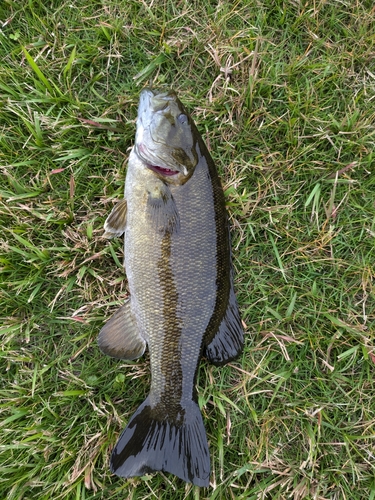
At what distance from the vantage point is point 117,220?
2434mm

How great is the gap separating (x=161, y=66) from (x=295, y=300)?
6.62ft

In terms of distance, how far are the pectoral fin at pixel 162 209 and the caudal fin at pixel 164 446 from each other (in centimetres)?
115

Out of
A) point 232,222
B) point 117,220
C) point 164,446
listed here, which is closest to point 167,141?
point 117,220

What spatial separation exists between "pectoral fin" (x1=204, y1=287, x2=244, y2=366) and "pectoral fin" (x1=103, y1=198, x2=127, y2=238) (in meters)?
0.86

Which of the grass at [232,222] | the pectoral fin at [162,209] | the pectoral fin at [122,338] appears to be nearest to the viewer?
the pectoral fin at [162,209]

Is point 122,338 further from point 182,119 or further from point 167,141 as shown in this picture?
point 182,119

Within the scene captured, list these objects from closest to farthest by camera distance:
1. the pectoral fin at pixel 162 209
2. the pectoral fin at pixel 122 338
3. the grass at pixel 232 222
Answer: the pectoral fin at pixel 162 209 → the pectoral fin at pixel 122 338 → the grass at pixel 232 222

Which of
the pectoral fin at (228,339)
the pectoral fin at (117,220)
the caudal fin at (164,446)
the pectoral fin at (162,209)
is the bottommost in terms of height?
the caudal fin at (164,446)

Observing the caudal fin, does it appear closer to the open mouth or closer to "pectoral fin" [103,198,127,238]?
"pectoral fin" [103,198,127,238]

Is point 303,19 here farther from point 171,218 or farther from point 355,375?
point 355,375

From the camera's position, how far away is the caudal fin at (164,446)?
2281mm

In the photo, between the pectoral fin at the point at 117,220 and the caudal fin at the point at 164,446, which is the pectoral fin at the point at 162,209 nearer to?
the pectoral fin at the point at 117,220

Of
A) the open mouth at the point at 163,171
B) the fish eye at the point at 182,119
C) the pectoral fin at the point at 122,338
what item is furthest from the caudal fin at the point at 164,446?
the fish eye at the point at 182,119

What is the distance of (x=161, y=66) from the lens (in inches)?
109
